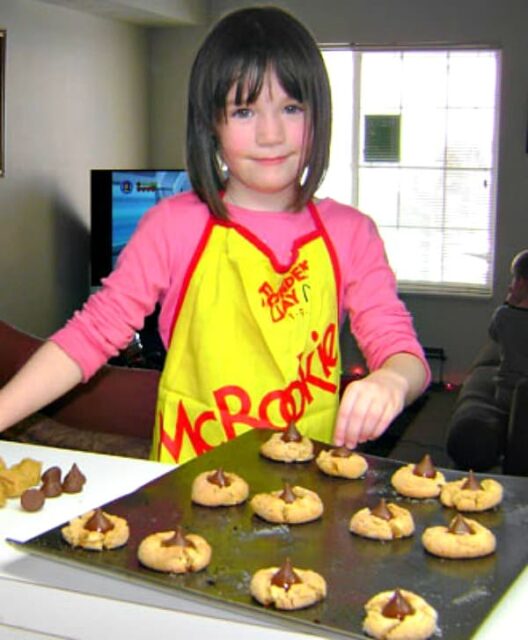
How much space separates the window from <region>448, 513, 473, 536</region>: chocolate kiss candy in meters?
5.07

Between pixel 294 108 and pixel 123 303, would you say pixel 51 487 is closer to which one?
pixel 123 303

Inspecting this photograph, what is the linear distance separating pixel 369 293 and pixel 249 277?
0.16 meters

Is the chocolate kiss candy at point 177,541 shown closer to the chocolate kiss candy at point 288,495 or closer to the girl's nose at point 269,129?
the chocolate kiss candy at point 288,495

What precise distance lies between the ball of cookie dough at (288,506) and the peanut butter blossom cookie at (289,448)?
119 mm

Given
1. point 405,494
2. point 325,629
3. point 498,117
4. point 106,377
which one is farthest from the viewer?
point 498,117

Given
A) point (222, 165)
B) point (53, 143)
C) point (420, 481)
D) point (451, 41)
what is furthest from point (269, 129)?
point (451, 41)

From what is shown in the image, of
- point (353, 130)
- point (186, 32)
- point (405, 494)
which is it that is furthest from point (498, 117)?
point (405, 494)

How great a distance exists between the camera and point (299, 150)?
131 cm

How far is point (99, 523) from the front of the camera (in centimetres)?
83

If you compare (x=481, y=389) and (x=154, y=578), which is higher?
(x=154, y=578)

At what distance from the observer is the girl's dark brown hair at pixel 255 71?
49.6 inches

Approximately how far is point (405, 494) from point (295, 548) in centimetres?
16

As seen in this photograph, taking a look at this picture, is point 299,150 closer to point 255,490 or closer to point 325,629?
point 255,490

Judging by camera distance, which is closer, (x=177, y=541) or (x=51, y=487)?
(x=177, y=541)
